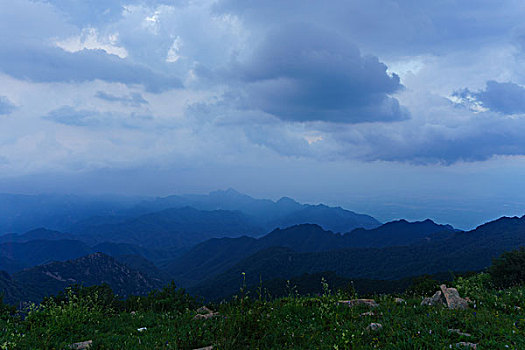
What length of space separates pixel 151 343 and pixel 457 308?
915cm

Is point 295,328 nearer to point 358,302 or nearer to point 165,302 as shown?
point 358,302

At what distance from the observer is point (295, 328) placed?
809 cm

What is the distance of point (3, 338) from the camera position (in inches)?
309

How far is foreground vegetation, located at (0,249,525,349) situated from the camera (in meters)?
6.50

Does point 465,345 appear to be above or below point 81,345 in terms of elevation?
above

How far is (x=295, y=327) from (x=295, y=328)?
0.21 meters

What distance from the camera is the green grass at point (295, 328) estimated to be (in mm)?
6492

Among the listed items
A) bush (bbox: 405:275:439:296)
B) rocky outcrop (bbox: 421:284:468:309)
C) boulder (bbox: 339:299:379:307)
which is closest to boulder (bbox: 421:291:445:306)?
rocky outcrop (bbox: 421:284:468:309)

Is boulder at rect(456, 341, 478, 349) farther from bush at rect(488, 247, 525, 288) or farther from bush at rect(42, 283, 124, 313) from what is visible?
bush at rect(488, 247, 525, 288)

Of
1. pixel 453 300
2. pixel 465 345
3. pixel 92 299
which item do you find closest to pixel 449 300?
pixel 453 300

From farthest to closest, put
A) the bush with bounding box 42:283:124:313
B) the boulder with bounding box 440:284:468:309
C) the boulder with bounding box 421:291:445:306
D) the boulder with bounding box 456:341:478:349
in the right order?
1. the bush with bounding box 42:283:124:313
2. the boulder with bounding box 421:291:445:306
3. the boulder with bounding box 440:284:468:309
4. the boulder with bounding box 456:341:478:349

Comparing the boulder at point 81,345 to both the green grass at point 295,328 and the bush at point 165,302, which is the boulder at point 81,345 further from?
the bush at point 165,302

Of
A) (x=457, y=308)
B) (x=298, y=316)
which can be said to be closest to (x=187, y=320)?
(x=298, y=316)

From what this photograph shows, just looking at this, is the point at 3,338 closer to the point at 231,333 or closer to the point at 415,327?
the point at 231,333
